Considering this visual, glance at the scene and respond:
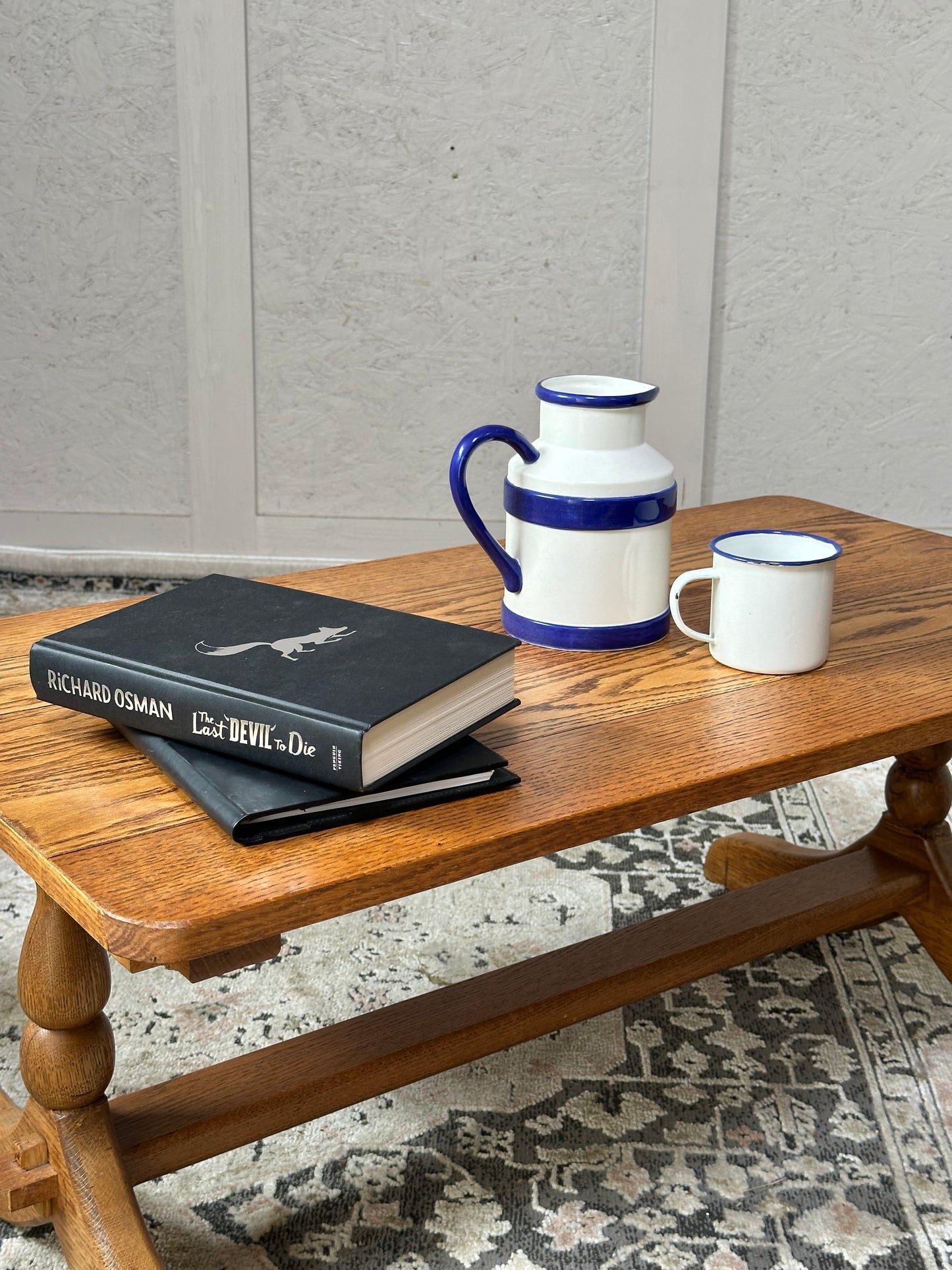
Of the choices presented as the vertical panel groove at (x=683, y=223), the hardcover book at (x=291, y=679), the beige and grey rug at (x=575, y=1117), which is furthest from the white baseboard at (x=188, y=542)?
the hardcover book at (x=291, y=679)

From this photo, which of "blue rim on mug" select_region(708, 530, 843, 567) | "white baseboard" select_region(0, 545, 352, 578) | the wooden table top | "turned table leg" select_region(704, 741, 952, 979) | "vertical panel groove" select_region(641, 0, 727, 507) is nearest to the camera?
the wooden table top

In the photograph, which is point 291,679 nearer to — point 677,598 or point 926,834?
point 677,598

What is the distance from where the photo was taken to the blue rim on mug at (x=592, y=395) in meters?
1.05

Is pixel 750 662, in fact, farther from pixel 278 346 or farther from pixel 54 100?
pixel 54 100

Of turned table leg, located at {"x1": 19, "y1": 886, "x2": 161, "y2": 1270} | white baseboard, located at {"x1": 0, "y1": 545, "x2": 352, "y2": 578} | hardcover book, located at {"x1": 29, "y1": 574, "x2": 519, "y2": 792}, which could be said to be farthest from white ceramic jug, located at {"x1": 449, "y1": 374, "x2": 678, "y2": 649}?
white baseboard, located at {"x1": 0, "y1": 545, "x2": 352, "y2": 578}

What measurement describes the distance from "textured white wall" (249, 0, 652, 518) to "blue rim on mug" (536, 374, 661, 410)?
180 centimetres

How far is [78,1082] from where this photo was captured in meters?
0.96

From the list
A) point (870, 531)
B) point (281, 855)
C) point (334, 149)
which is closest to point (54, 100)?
point (334, 149)

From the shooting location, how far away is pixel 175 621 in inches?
37.4

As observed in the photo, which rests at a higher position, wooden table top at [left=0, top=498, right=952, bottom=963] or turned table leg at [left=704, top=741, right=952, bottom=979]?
wooden table top at [left=0, top=498, right=952, bottom=963]

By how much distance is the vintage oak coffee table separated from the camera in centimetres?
74

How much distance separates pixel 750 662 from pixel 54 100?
7.87 ft

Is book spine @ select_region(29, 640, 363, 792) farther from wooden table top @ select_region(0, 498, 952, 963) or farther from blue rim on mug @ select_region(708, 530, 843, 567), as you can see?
blue rim on mug @ select_region(708, 530, 843, 567)

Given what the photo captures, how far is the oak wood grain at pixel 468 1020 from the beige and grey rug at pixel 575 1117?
12cm
